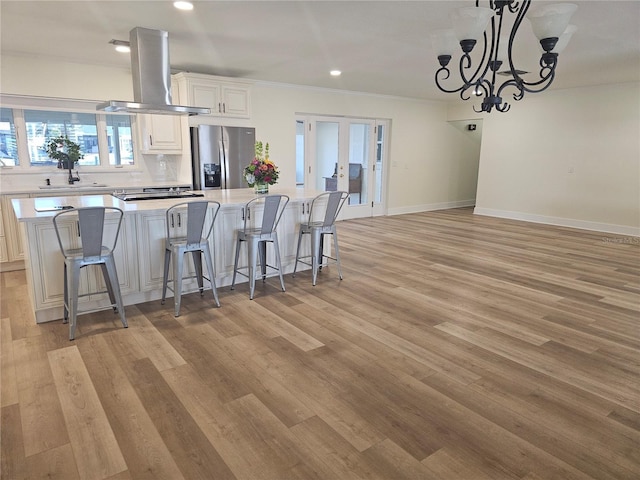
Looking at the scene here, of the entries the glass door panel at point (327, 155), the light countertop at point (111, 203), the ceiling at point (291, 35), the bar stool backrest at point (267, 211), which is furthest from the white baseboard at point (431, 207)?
the bar stool backrest at point (267, 211)

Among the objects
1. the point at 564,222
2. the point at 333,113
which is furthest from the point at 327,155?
the point at 564,222

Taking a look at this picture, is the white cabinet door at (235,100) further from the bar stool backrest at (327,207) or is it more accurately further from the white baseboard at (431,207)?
the white baseboard at (431,207)

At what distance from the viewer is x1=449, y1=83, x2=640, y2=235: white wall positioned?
23.8 ft

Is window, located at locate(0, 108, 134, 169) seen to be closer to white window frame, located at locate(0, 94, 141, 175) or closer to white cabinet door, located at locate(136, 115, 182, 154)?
white window frame, located at locate(0, 94, 141, 175)

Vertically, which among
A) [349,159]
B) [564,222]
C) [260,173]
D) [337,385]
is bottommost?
[337,385]

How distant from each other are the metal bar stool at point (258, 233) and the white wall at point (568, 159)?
20.3 feet

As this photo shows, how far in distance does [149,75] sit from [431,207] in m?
7.48

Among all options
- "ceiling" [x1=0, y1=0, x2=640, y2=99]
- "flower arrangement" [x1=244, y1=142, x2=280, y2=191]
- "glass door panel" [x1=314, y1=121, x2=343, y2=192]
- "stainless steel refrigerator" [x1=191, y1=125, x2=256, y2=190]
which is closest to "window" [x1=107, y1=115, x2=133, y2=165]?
"ceiling" [x1=0, y1=0, x2=640, y2=99]

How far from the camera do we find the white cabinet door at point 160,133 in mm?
5781

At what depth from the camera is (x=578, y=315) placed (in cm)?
373

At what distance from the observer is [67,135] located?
5668mm

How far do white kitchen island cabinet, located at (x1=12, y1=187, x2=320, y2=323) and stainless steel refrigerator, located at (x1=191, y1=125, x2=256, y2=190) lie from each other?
4.07ft

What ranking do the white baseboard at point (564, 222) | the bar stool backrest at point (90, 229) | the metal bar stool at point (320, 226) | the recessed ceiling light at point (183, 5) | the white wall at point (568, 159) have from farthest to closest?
the white baseboard at point (564, 222) < the white wall at point (568, 159) < the metal bar stool at point (320, 226) < the recessed ceiling light at point (183, 5) < the bar stool backrest at point (90, 229)

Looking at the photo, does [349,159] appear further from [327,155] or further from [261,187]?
[261,187]
